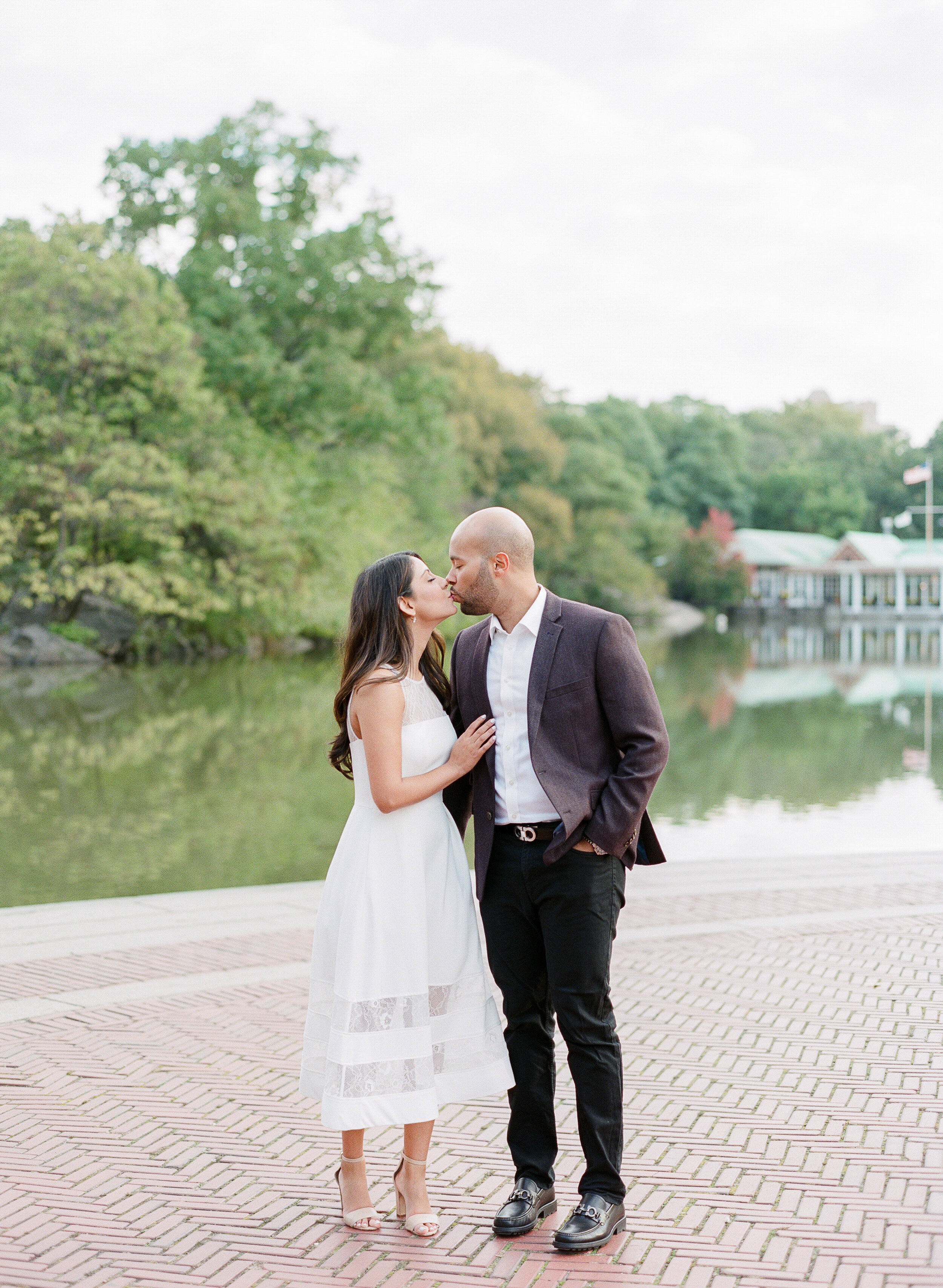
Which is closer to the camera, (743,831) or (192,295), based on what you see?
(743,831)

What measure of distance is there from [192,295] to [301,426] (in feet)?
13.4

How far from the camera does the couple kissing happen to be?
3.11m

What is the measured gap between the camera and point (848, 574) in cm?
7144

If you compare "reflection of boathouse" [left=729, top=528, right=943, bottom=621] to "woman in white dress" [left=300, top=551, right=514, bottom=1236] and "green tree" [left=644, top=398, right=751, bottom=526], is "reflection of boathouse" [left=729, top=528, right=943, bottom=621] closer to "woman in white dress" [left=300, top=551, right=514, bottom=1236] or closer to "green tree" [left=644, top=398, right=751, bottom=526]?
"green tree" [left=644, top=398, right=751, bottom=526]

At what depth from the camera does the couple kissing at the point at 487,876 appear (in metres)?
3.11

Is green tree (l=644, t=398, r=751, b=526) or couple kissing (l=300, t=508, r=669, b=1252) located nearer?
couple kissing (l=300, t=508, r=669, b=1252)

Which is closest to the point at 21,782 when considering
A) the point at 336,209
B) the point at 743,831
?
the point at 743,831

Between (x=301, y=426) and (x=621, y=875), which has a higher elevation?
(x=301, y=426)

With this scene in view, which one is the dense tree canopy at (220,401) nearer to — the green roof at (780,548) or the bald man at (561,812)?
the bald man at (561,812)

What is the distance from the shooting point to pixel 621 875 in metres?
3.21

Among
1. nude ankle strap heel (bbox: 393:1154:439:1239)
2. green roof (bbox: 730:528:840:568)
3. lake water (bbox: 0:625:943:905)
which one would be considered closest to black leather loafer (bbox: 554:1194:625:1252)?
nude ankle strap heel (bbox: 393:1154:439:1239)

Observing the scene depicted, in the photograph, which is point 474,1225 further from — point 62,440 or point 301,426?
point 301,426

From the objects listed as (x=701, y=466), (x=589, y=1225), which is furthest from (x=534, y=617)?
(x=701, y=466)

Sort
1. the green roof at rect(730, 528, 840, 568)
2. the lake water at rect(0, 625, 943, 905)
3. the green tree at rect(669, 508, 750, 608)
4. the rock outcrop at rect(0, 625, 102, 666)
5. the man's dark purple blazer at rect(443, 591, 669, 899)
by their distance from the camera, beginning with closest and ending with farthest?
1. the man's dark purple blazer at rect(443, 591, 669, 899)
2. the lake water at rect(0, 625, 943, 905)
3. the rock outcrop at rect(0, 625, 102, 666)
4. the green tree at rect(669, 508, 750, 608)
5. the green roof at rect(730, 528, 840, 568)
